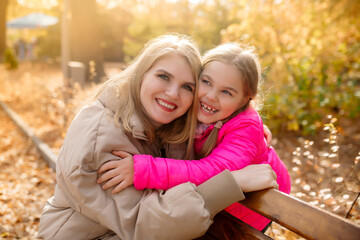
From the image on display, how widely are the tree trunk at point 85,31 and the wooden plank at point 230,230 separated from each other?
764 cm

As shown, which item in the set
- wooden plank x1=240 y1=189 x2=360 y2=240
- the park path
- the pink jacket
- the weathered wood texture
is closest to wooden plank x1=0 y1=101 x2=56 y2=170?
the park path

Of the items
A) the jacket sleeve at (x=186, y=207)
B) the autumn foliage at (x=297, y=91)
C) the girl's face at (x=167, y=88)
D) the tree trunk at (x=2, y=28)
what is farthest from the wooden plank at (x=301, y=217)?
the tree trunk at (x=2, y=28)

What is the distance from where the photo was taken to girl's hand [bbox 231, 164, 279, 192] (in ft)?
5.91

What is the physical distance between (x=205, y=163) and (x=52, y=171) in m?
3.45

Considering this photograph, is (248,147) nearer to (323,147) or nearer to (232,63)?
(232,63)

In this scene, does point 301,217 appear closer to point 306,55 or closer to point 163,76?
point 163,76

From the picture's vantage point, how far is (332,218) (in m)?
1.47

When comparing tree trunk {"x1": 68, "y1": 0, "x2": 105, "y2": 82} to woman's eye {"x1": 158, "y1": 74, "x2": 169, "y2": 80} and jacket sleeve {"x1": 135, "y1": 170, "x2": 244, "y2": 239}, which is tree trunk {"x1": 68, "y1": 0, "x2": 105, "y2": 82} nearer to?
woman's eye {"x1": 158, "y1": 74, "x2": 169, "y2": 80}

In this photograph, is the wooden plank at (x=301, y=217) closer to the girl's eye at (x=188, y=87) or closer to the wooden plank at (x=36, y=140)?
the girl's eye at (x=188, y=87)

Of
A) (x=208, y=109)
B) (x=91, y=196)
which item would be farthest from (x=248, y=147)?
(x=91, y=196)

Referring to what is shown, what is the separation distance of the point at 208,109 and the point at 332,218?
1.13m

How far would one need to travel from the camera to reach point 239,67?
229cm

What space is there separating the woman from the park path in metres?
1.51

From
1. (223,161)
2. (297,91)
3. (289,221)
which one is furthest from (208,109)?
(297,91)
